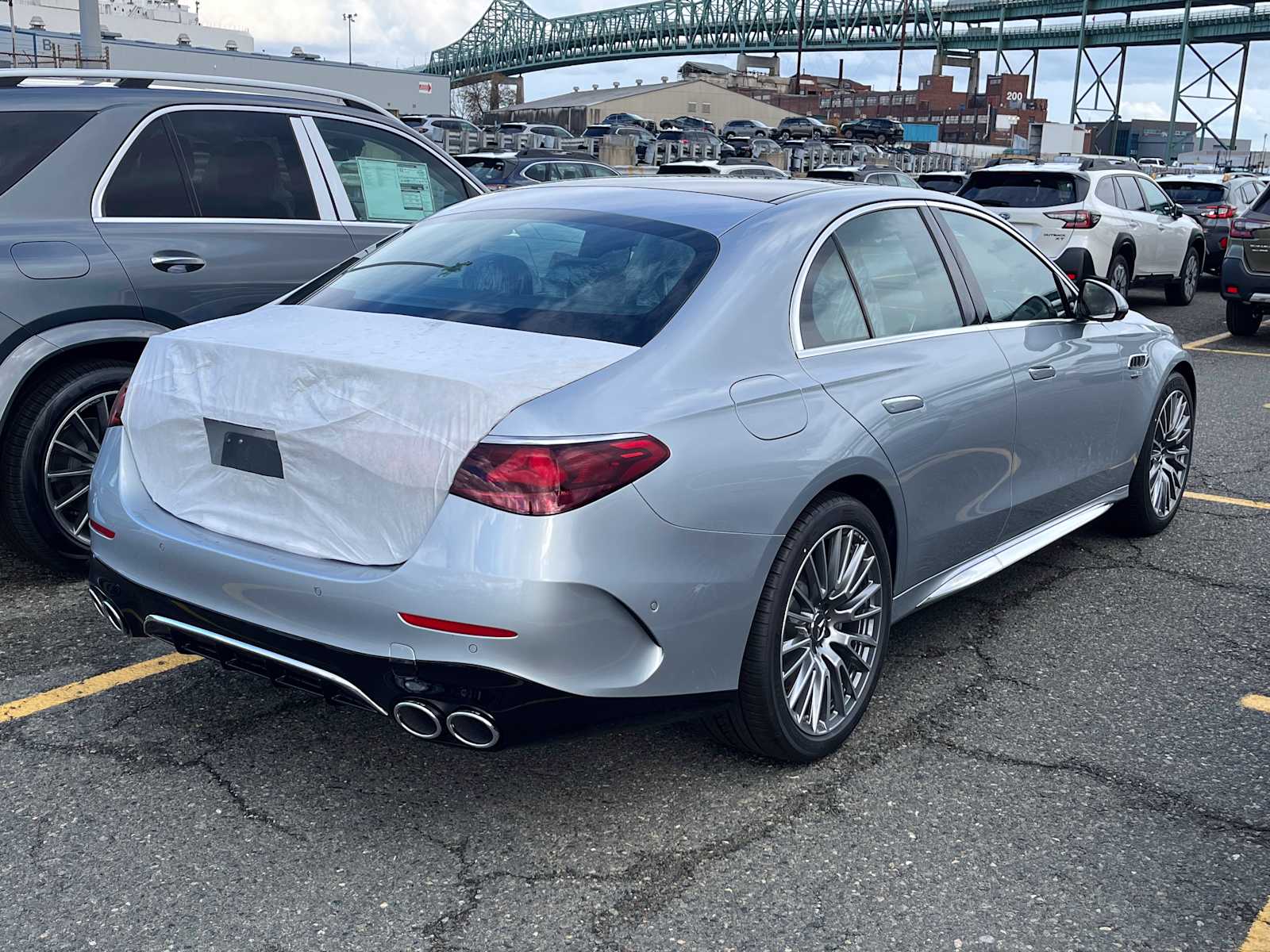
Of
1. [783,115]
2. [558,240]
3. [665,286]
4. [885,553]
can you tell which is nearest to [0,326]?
[558,240]

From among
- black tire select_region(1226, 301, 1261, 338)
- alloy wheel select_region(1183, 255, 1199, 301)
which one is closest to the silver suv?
black tire select_region(1226, 301, 1261, 338)

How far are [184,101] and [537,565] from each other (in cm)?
353

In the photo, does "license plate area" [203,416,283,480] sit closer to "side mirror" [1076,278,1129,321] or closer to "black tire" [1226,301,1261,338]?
"side mirror" [1076,278,1129,321]

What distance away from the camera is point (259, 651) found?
2.94 metres

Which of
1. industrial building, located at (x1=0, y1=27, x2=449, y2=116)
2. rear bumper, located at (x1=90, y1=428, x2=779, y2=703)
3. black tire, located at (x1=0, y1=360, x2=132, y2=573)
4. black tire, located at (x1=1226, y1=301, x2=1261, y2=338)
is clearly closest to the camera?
rear bumper, located at (x1=90, y1=428, x2=779, y2=703)

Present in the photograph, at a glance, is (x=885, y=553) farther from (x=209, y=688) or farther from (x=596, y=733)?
(x=209, y=688)

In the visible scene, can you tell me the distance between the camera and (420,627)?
8.89 ft

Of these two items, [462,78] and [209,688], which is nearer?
[209,688]

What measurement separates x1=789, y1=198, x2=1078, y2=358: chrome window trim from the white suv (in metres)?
8.87

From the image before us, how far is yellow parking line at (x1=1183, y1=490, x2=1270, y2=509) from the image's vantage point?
20.8 ft

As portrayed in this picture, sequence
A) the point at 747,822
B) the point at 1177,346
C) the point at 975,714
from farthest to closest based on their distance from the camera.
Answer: the point at 1177,346 → the point at 975,714 → the point at 747,822

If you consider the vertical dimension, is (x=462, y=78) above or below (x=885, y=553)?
above

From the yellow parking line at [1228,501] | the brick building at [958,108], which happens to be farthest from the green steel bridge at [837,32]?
the yellow parking line at [1228,501]

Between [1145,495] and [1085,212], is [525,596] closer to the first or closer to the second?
[1145,495]
